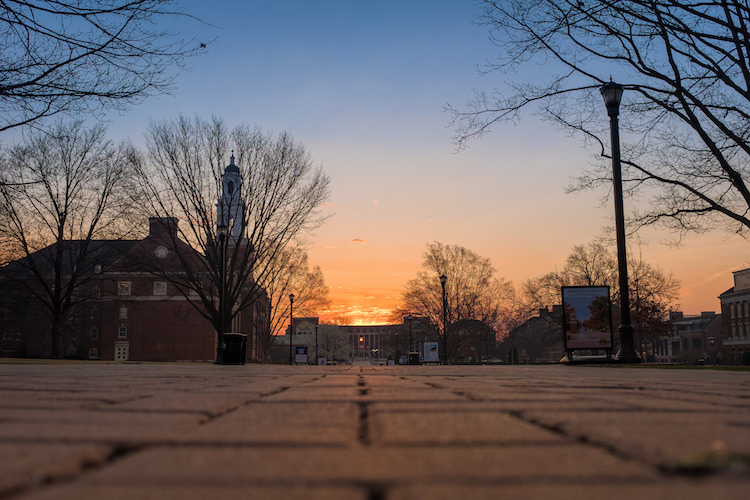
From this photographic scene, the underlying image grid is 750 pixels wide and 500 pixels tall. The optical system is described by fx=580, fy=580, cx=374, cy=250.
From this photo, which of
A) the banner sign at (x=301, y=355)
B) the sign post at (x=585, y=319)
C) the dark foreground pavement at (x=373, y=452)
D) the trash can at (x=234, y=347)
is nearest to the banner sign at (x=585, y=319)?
the sign post at (x=585, y=319)

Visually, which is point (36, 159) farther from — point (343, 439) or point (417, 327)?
point (417, 327)

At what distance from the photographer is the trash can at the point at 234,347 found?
18.7m

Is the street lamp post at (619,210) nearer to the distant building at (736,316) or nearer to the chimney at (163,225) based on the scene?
the chimney at (163,225)

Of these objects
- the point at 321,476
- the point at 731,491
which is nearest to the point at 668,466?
the point at 731,491

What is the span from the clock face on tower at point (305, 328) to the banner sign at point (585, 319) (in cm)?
11803

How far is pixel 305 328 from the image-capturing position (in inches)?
5561

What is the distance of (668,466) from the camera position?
1.24 m

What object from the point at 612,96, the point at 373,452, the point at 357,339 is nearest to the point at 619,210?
the point at 612,96

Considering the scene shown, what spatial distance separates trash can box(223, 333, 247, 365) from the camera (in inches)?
735

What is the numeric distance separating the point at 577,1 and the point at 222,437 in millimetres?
14060

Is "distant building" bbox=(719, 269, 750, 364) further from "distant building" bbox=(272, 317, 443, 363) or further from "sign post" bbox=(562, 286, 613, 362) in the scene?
"sign post" bbox=(562, 286, 613, 362)

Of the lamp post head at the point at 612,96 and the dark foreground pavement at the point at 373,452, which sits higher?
the lamp post head at the point at 612,96

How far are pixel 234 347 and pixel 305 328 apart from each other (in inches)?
4891

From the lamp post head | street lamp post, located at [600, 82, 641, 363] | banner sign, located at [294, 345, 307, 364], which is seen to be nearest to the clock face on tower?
banner sign, located at [294, 345, 307, 364]
